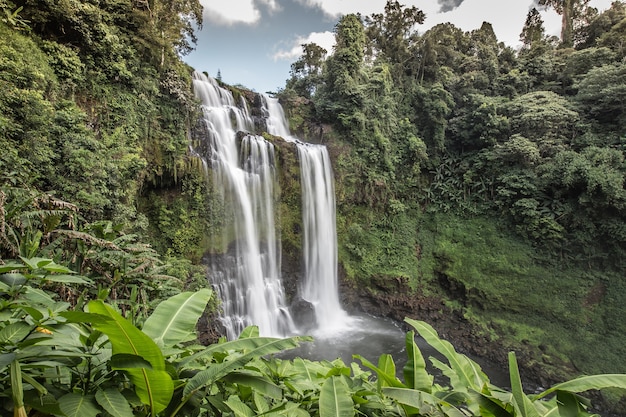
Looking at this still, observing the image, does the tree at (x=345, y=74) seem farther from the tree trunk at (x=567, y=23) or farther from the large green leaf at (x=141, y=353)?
the large green leaf at (x=141, y=353)

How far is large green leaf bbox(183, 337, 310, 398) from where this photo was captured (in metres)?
1.29

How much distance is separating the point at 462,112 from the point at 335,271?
11.3m

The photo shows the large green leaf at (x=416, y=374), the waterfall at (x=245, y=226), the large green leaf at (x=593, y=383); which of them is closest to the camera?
the large green leaf at (x=593, y=383)

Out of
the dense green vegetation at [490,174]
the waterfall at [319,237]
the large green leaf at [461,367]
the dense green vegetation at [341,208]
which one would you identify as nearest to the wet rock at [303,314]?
the waterfall at [319,237]

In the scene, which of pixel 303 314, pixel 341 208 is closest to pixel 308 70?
pixel 341 208

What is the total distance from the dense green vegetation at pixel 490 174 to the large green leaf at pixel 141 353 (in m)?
14.1

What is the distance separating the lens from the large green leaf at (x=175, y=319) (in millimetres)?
1582

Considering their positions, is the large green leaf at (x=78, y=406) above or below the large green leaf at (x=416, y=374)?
above

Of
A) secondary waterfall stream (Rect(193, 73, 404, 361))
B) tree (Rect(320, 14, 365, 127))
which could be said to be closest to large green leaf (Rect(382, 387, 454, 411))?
secondary waterfall stream (Rect(193, 73, 404, 361))

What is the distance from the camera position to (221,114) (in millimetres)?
12789

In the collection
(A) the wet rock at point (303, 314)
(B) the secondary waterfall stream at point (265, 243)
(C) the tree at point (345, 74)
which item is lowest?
(A) the wet rock at point (303, 314)

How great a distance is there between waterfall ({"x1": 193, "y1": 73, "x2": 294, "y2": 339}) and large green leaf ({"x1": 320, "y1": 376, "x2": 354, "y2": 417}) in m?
9.57

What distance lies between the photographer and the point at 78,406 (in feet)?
Result: 3.86

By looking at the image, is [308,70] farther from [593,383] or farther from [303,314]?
[593,383]
